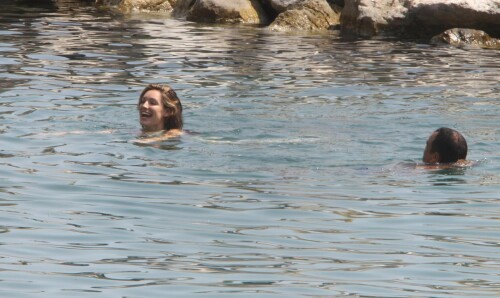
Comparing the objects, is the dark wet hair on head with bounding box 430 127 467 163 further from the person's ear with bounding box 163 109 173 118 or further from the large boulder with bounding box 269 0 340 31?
the large boulder with bounding box 269 0 340 31

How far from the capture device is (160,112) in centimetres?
1359

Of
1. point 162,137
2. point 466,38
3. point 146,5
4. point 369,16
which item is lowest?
point 162,137

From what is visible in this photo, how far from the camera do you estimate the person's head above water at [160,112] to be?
13.6 metres

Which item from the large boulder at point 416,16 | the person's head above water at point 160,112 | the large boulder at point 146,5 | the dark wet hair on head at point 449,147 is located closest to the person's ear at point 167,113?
the person's head above water at point 160,112

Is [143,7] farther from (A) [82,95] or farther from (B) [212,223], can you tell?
(B) [212,223]

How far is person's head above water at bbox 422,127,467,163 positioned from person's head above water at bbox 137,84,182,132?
10.7 feet

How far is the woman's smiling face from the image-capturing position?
44.5ft

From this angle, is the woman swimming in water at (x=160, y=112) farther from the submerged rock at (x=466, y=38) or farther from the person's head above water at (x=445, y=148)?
the submerged rock at (x=466, y=38)

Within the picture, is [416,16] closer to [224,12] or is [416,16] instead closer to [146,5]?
[224,12]

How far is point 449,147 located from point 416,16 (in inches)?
449

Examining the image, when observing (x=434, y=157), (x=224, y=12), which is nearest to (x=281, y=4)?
(x=224, y=12)

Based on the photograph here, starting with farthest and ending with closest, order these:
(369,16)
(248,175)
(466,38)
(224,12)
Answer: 1. (224,12)
2. (369,16)
3. (466,38)
4. (248,175)

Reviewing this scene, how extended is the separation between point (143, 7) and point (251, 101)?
475 inches

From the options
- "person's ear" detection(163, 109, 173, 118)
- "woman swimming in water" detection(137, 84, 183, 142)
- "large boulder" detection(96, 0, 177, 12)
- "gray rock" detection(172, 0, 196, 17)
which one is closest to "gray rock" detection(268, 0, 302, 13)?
"gray rock" detection(172, 0, 196, 17)
